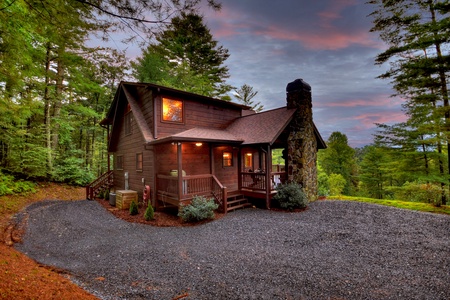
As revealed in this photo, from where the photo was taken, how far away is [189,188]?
916cm

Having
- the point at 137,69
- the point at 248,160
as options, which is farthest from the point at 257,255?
the point at 137,69

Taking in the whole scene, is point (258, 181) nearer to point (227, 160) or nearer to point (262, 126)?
point (227, 160)

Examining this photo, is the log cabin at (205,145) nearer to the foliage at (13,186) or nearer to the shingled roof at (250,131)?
the shingled roof at (250,131)

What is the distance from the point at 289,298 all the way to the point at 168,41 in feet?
16.5

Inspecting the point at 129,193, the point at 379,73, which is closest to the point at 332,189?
the point at 379,73

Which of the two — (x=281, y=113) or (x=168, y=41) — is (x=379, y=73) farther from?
(x=168, y=41)

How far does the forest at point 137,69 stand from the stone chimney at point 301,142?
12.5 feet

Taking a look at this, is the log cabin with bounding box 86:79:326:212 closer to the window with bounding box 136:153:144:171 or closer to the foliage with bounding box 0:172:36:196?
the window with bounding box 136:153:144:171

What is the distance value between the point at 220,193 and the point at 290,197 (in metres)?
3.49

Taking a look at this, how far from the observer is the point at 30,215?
341 inches

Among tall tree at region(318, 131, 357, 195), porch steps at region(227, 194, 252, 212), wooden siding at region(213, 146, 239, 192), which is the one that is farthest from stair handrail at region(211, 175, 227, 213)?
tall tree at region(318, 131, 357, 195)

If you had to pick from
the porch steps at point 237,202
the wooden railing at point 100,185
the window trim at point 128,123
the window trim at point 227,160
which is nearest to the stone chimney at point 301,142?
the porch steps at point 237,202

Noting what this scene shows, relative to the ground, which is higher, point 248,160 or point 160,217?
point 248,160

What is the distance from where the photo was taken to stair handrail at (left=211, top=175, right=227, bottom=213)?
9336mm
